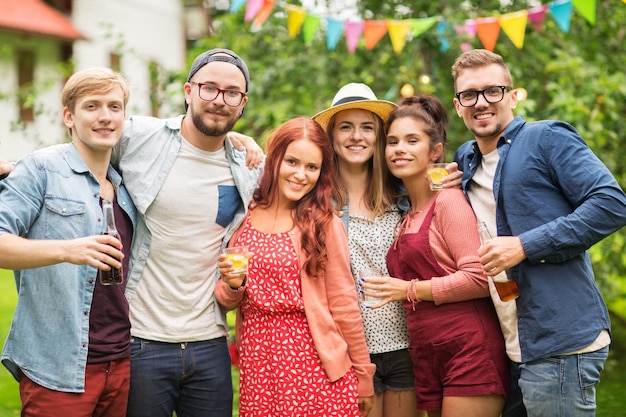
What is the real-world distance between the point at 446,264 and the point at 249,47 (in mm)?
4945

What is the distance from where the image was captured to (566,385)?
118 inches

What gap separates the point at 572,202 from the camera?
3057 millimetres

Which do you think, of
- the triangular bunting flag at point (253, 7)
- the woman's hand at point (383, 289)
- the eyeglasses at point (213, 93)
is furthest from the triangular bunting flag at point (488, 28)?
the woman's hand at point (383, 289)

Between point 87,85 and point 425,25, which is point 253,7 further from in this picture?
point 87,85

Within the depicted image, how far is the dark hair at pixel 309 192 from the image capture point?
132 inches

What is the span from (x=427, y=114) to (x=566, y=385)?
1.57 meters

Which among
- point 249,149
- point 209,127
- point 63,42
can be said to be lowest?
point 249,149

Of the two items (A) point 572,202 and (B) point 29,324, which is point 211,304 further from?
(A) point 572,202

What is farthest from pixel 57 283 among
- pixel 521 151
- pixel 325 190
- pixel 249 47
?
pixel 249 47

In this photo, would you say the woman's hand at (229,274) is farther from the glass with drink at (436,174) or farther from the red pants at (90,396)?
the glass with drink at (436,174)

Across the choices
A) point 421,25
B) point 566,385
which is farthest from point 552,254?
point 421,25

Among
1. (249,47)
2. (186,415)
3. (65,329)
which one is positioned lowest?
(186,415)

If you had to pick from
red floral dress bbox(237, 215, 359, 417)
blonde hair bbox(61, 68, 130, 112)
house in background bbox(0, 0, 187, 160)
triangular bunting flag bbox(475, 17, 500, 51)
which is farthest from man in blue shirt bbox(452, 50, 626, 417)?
house in background bbox(0, 0, 187, 160)

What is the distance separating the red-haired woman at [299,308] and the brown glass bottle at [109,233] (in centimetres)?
50
